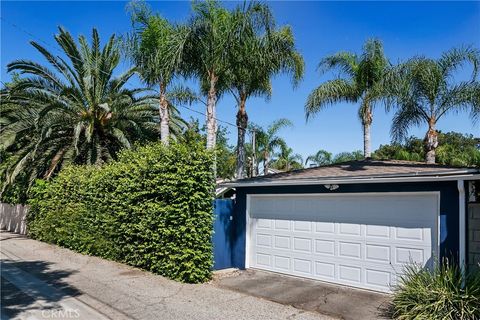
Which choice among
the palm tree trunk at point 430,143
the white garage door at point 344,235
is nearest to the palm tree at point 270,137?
the palm tree trunk at point 430,143

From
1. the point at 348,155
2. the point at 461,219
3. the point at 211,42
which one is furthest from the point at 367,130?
the point at 348,155

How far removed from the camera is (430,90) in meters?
13.2

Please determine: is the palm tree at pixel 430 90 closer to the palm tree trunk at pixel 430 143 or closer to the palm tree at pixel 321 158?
the palm tree trunk at pixel 430 143

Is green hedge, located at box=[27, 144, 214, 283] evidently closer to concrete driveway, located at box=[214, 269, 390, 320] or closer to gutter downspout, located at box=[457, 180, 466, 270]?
concrete driveway, located at box=[214, 269, 390, 320]

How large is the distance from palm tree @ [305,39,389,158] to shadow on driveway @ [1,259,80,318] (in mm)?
10915

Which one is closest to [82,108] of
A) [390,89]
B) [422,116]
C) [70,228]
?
[70,228]

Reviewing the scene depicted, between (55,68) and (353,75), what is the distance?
1309 cm

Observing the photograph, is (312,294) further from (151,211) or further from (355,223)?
(151,211)

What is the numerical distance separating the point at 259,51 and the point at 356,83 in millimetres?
6383

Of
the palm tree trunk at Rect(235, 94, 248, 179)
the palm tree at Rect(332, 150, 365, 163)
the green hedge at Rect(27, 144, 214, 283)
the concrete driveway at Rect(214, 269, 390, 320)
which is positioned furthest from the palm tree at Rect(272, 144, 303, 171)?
the concrete driveway at Rect(214, 269, 390, 320)

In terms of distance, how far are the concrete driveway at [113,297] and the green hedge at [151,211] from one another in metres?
0.52

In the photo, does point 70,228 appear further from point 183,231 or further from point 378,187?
point 378,187

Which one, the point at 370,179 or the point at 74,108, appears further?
the point at 74,108

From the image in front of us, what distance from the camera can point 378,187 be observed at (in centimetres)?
874
